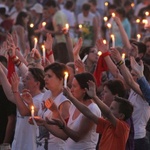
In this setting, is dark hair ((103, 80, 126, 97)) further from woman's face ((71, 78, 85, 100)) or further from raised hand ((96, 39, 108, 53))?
raised hand ((96, 39, 108, 53))

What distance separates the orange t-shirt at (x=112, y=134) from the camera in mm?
8805

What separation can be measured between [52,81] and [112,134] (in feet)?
3.42

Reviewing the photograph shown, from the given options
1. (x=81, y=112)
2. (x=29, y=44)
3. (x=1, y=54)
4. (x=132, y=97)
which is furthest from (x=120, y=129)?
(x=29, y=44)

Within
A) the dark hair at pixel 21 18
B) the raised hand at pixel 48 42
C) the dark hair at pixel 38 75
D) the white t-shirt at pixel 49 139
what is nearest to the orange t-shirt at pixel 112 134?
the white t-shirt at pixel 49 139

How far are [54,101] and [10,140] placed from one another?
1477mm

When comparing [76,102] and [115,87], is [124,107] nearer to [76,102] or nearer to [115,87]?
[76,102]

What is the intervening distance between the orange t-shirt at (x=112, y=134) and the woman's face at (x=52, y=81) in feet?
2.86

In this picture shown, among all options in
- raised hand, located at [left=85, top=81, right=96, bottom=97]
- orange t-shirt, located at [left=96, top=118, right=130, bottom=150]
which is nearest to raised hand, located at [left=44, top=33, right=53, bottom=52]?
orange t-shirt, located at [left=96, top=118, right=130, bottom=150]

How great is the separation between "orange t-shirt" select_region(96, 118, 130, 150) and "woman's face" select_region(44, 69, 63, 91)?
0.87m

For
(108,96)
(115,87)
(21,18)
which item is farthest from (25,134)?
(21,18)

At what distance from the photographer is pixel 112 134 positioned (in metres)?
8.84

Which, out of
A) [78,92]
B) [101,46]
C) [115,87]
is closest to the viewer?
[78,92]

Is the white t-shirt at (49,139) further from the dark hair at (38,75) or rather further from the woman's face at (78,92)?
the dark hair at (38,75)

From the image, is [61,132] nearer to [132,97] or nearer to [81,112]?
[81,112]
